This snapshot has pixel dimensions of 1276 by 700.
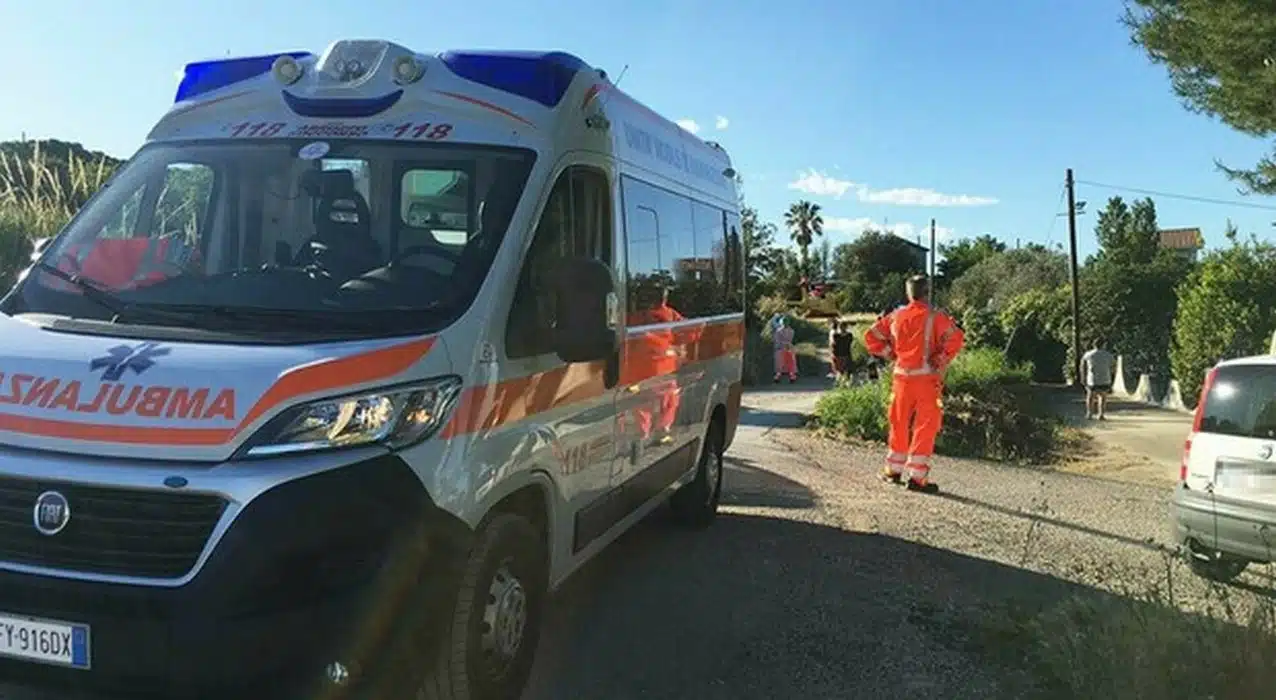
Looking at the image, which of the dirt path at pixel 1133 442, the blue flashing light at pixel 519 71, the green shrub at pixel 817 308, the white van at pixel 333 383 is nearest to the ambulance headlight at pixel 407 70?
the white van at pixel 333 383

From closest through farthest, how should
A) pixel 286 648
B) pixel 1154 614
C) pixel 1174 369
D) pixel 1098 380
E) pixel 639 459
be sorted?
pixel 286 648
pixel 1154 614
pixel 639 459
pixel 1098 380
pixel 1174 369

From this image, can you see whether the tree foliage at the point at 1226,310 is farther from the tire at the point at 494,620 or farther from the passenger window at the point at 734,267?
the tire at the point at 494,620

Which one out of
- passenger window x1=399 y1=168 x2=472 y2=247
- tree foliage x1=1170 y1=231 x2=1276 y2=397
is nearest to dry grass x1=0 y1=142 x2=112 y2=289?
passenger window x1=399 y1=168 x2=472 y2=247

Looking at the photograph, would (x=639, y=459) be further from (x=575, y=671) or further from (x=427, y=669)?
(x=427, y=669)

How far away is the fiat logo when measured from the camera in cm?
332

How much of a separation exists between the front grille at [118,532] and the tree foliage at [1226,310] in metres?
21.8

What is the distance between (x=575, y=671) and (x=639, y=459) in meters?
1.31

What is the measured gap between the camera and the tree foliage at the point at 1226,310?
2150 cm

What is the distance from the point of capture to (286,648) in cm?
327

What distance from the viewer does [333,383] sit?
3465 millimetres

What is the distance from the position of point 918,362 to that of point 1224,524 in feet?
11.1

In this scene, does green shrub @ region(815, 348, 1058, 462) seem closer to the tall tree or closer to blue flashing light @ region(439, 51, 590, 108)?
the tall tree

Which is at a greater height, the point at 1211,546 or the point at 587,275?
the point at 587,275

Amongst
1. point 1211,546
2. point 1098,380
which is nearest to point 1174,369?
point 1098,380
